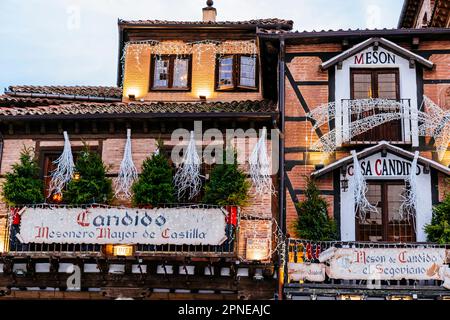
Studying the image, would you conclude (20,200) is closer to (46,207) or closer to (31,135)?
(46,207)

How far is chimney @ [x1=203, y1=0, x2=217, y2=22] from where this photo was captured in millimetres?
28234

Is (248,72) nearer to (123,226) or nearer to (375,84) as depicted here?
(375,84)

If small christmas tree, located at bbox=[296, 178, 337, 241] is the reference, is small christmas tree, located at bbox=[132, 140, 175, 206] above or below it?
above

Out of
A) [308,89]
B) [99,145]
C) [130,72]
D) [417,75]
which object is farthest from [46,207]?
[417,75]

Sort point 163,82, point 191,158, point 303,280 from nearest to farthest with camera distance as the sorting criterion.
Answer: point 303,280
point 191,158
point 163,82

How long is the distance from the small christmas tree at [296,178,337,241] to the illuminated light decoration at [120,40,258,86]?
260 inches

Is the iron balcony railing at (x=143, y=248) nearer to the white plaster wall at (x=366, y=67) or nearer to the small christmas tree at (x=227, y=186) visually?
the small christmas tree at (x=227, y=186)

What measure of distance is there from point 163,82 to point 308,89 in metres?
5.49

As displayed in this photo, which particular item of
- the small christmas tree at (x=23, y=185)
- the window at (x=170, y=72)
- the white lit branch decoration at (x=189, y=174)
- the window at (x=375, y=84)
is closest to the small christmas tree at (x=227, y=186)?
the white lit branch decoration at (x=189, y=174)

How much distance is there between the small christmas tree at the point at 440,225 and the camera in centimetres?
2038

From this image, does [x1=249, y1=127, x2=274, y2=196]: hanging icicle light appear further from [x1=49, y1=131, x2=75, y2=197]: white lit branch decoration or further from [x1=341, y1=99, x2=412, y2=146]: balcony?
[x1=49, y1=131, x2=75, y2=197]: white lit branch decoration

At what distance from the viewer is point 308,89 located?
2286 centimetres

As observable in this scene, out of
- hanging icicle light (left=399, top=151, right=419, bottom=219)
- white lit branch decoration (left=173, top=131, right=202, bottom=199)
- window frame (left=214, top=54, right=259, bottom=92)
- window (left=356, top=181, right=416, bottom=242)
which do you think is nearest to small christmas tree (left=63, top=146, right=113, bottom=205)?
white lit branch decoration (left=173, top=131, right=202, bottom=199)

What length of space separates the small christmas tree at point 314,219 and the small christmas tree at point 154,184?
143 inches
